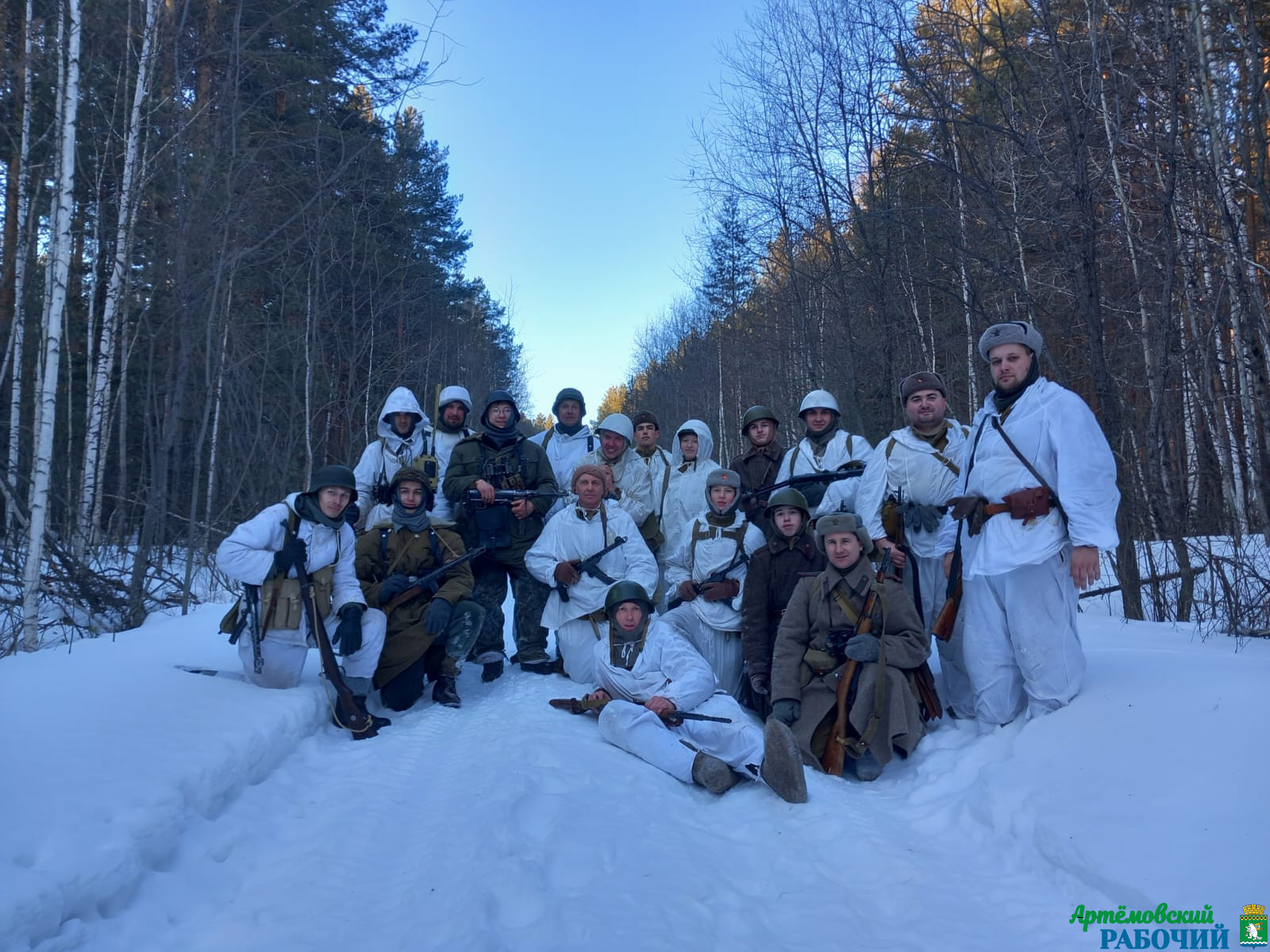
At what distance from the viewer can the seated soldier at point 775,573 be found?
530cm

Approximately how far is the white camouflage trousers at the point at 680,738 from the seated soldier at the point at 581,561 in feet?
5.22

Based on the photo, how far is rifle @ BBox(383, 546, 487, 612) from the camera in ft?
18.5

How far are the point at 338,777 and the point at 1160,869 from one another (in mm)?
3677

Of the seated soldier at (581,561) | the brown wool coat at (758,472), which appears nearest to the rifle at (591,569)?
the seated soldier at (581,561)

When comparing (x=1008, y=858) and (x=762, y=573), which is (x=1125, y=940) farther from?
(x=762, y=573)

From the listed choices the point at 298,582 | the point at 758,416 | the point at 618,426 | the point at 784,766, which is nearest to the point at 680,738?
the point at 784,766

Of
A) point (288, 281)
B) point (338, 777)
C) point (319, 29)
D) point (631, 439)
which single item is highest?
point (319, 29)

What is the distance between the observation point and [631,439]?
7.54 meters

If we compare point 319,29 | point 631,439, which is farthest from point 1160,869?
point 319,29

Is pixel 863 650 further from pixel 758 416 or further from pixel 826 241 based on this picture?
pixel 826 241

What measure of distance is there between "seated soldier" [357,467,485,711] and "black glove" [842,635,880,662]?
9.20 feet

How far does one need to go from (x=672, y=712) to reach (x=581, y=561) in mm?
2101

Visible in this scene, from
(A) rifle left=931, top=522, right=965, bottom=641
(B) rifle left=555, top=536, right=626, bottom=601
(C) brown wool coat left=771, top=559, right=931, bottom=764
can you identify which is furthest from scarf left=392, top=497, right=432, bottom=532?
(A) rifle left=931, top=522, right=965, bottom=641

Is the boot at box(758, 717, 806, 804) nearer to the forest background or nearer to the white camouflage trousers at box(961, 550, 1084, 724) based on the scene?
the white camouflage trousers at box(961, 550, 1084, 724)
